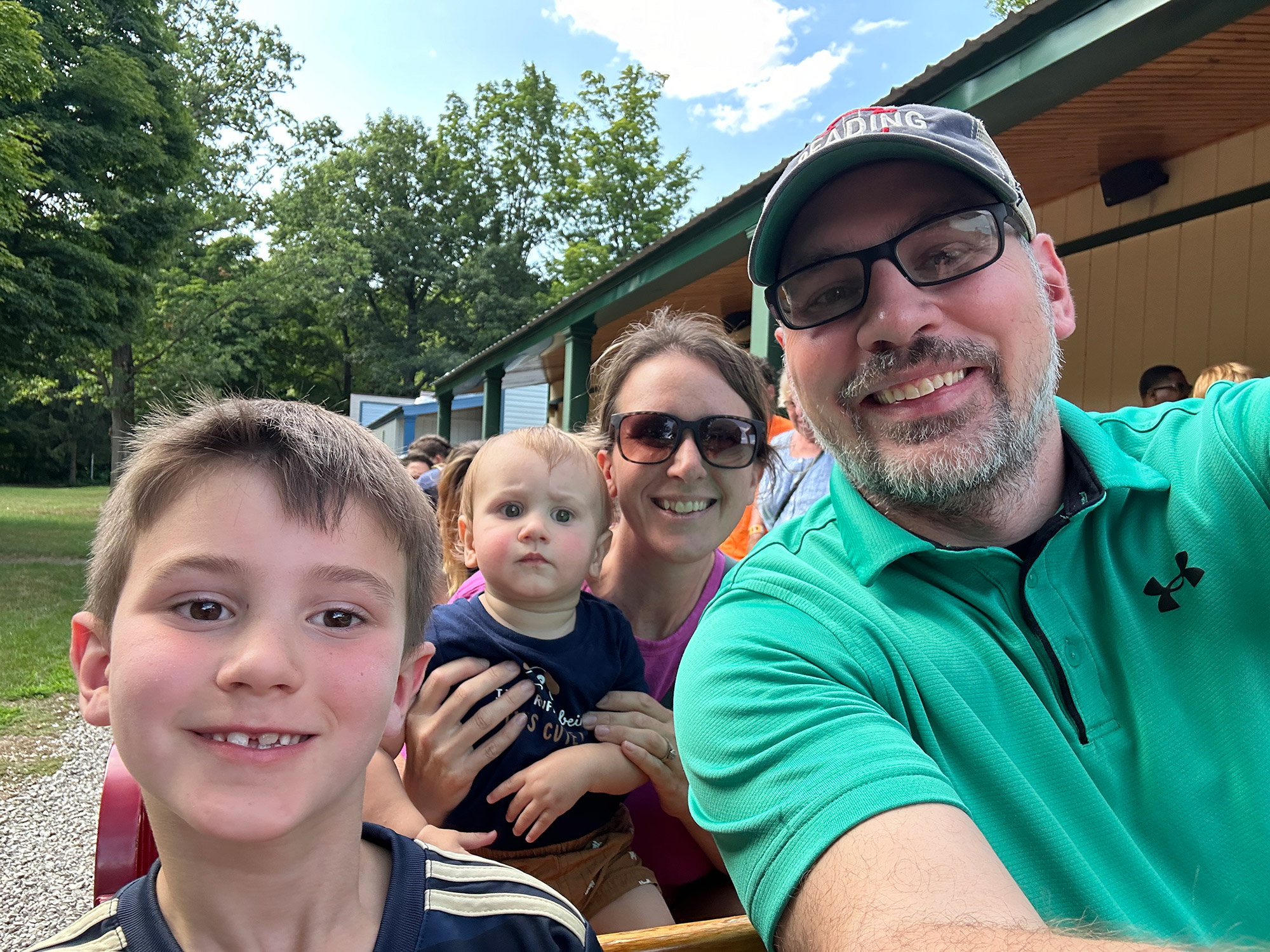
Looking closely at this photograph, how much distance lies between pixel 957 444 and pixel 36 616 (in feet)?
33.5

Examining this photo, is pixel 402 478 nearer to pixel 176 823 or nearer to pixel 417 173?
pixel 176 823

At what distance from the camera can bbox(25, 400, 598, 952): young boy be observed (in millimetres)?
956

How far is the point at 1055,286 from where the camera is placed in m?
1.69

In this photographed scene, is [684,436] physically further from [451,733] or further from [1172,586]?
[1172,586]

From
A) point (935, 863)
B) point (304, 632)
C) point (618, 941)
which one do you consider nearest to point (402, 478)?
point (304, 632)

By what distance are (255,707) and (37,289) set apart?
1434 centimetres

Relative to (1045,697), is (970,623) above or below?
above

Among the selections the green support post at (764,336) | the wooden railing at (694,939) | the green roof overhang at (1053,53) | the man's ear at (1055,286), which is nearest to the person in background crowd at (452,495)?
the wooden railing at (694,939)

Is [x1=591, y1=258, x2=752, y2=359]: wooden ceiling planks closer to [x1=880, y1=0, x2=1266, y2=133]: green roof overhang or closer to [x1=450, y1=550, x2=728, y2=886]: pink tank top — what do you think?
[x1=880, y1=0, x2=1266, y2=133]: green roof overhang

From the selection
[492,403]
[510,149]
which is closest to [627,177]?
[510,149]

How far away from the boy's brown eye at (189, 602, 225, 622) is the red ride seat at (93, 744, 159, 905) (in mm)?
642

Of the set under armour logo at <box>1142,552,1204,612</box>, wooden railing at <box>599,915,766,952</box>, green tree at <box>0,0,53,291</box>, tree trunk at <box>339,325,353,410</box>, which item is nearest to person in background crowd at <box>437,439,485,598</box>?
wooden railing at <box>599,915,766,952</box>

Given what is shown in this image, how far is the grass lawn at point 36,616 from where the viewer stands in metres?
6.06

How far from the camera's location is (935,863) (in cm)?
96
